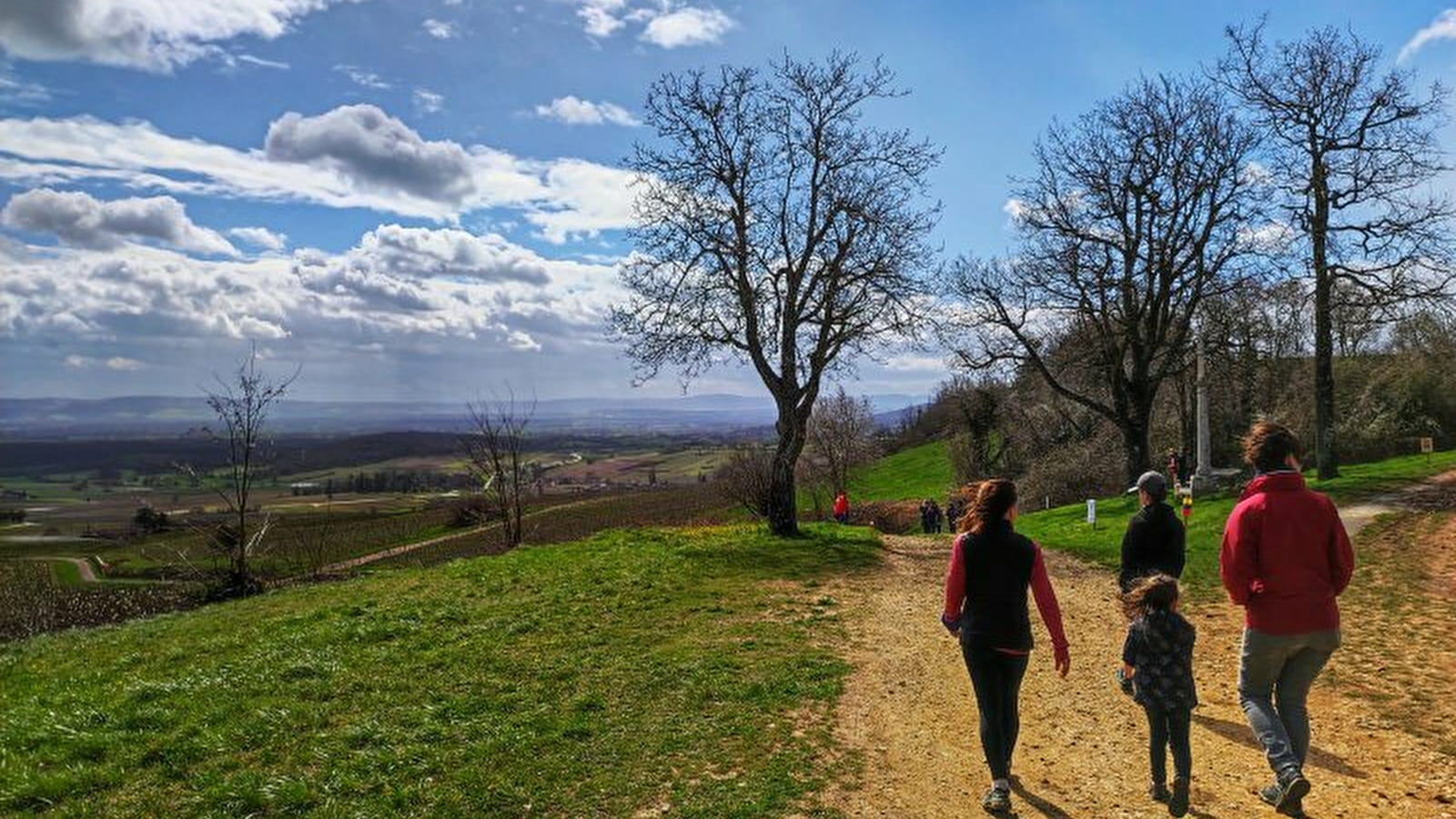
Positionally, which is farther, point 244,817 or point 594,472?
point 594,472

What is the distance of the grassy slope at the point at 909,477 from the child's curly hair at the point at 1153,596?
41.9 m

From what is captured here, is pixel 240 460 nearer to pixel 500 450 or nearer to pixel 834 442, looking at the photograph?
pixel 500 450

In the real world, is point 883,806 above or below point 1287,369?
below

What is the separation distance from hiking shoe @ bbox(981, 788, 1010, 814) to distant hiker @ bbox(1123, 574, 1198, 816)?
3.47 feet

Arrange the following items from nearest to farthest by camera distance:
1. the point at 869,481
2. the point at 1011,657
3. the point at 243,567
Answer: the point at 1011,657 → the point at 243,567 → the point at 869,481

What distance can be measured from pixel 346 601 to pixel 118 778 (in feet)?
27.9

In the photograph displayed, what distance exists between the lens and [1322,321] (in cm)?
2305

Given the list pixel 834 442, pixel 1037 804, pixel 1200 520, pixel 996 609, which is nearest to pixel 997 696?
pixel 996 609

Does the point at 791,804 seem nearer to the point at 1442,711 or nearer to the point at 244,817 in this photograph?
the point at 244,817

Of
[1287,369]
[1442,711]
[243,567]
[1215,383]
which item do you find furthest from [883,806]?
[1287,369]

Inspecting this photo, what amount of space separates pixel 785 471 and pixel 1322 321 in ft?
50.7

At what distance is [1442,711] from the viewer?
7.88m

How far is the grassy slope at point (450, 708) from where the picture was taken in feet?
21.2

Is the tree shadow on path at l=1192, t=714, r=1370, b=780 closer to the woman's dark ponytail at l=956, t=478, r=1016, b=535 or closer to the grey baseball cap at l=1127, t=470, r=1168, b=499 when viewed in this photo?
the grey baseball cap at l=1127, t=470, r=1168, b=499
